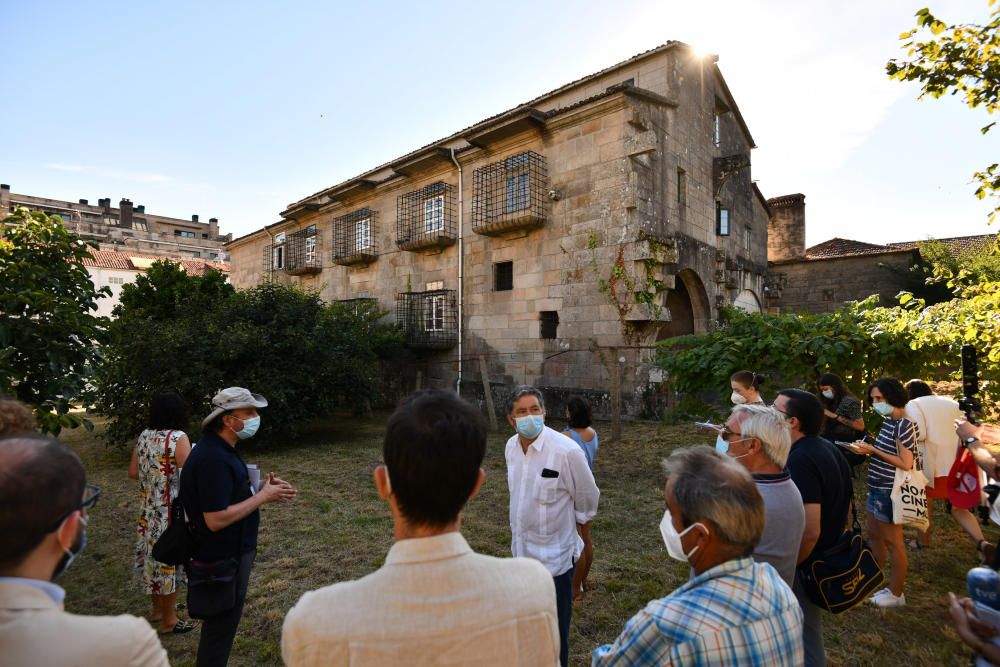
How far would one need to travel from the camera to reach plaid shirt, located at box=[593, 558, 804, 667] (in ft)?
4.48

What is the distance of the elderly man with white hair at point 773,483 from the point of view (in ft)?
7.67

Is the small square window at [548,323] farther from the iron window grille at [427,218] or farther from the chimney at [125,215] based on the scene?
the chimney at [125,215]

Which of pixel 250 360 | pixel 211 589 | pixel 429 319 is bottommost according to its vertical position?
pixel 211 589

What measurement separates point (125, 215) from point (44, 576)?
60.6 meters

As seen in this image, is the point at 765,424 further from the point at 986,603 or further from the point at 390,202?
the point at 390,202

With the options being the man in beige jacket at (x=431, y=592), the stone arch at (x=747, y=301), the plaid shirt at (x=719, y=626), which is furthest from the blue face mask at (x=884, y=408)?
the stone arch at (x=747, y=301)

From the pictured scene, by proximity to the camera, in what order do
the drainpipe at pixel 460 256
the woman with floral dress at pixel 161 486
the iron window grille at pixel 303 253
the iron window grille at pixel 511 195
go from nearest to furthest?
the woman with floral dress at pixel 161 486
the iron window grille at pixel 511 195
the drainpipe at pixel 460 256
the iron window grille at pixel 303 253

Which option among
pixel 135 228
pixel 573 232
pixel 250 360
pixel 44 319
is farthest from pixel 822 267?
pixel 135 228

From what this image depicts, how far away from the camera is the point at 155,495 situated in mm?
3855

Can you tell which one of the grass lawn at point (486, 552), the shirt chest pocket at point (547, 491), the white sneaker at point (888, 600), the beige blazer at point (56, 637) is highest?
the beige blazer at point (56, 637)

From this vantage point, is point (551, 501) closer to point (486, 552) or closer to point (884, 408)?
point (486, 552)

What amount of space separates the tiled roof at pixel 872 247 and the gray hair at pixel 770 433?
2195 cm

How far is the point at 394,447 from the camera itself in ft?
4.08

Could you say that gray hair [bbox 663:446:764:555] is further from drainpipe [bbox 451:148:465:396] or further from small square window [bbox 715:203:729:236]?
small square window [bbox 715:203:729:236]
